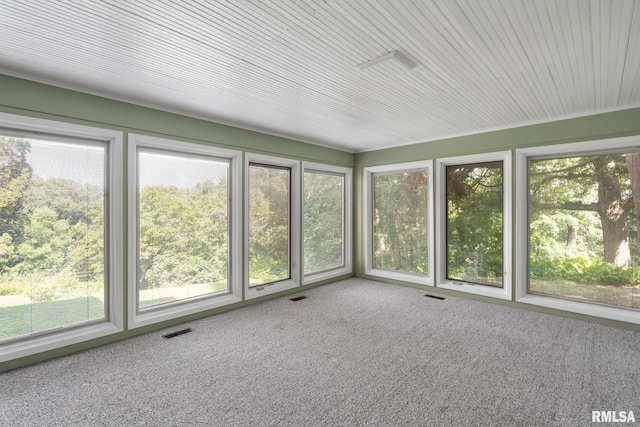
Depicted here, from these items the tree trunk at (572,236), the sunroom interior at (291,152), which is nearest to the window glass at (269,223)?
the sunroom interior at (291,152)

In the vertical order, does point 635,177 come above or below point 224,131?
below

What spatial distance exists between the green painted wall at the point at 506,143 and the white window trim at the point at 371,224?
9cm

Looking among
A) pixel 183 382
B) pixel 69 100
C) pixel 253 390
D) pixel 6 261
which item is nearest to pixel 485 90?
pixel 253 390

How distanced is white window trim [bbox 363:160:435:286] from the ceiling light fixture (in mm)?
2780

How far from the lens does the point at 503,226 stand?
426 centimetres

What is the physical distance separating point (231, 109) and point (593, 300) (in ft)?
16.0

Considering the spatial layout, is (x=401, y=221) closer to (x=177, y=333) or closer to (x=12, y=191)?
(x=177, y=333)

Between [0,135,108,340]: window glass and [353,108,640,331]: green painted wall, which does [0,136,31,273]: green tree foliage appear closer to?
[0,135,108,340]: window glass

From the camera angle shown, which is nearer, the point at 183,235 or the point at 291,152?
the point at 183,235

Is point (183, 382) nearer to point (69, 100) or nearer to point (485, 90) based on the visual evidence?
point (69, 100)

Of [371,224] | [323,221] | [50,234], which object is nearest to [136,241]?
[50,234]

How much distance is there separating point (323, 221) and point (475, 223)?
7.92ft

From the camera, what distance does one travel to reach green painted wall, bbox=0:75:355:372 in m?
2.53

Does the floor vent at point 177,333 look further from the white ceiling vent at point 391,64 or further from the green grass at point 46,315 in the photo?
the white ceiling vent at point 391,64
